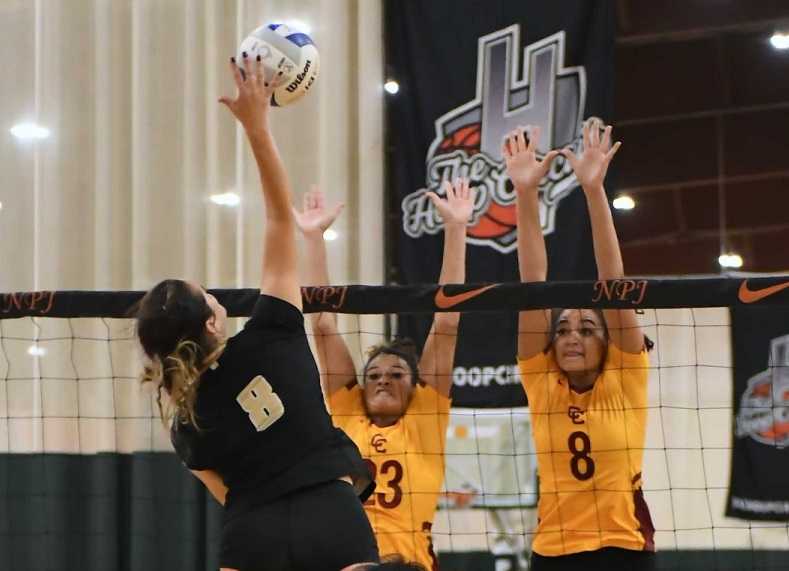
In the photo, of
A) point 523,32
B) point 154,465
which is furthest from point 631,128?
point 154,465

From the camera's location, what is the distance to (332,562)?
7.75 feet

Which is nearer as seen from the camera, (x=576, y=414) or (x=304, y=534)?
(x=304, y=534)

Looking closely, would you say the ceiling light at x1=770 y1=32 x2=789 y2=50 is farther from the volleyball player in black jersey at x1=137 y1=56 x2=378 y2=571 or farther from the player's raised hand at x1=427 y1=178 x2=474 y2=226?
the volleyball player in black jersey at x1=137 y1=56 x2=378 y2=571

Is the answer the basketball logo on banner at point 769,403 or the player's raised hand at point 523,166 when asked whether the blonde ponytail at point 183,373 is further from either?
the basketball logo on banner at point 769,403

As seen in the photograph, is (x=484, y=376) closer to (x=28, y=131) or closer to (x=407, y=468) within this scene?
(x=407, y=468)

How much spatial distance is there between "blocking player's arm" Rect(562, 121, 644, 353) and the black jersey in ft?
5.11

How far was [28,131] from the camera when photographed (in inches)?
271

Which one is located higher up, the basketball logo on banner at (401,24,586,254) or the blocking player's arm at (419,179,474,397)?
the basketball logo on banner at (401,24,586,254)

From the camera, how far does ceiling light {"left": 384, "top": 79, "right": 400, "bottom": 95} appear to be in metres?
6.36

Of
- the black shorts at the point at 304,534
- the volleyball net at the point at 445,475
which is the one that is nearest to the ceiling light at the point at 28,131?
the volleyball net at the point at 445,475

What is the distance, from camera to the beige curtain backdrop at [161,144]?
6387 millimetres

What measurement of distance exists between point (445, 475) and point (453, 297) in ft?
6.41

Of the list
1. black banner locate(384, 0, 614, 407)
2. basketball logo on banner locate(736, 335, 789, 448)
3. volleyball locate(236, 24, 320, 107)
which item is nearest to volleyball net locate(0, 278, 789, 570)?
basketball logo on banner locate(736, 335, 789, 448)

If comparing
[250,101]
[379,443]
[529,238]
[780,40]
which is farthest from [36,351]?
[780,40]
